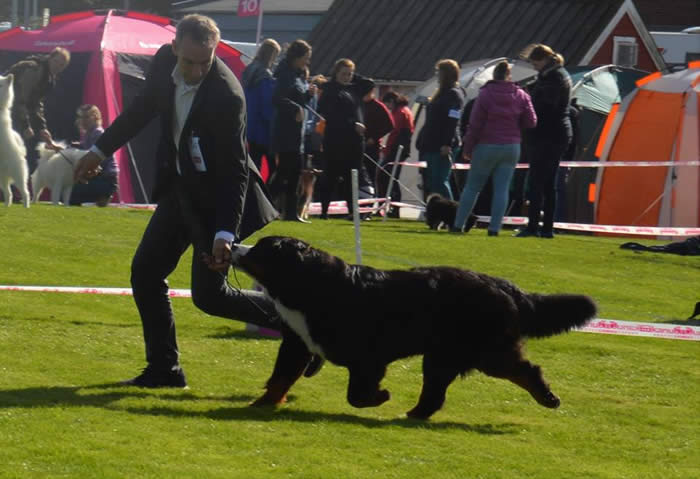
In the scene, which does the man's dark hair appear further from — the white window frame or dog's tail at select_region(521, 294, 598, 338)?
the white window frame

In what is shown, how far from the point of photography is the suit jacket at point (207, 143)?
5.84 meters

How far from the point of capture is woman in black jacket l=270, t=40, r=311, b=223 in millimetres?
14195

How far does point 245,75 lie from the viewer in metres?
14.7

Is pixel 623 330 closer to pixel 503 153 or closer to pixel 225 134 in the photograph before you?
pixel 225 134

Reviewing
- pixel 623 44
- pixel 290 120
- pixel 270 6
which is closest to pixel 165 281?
pixel 290 120

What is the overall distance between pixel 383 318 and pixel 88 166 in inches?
60.1

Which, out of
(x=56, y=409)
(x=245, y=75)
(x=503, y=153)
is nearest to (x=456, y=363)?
(x=56, y=409)

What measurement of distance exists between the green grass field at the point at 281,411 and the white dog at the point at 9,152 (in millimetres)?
4003

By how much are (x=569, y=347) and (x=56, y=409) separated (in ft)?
12.4

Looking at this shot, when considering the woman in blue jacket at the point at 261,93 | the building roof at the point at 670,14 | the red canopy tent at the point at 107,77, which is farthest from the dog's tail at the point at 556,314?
the building roof at the point at 670,14

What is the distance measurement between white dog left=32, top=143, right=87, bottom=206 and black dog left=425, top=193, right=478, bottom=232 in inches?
171

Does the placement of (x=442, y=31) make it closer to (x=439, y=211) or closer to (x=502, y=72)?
(x=439, y=211)

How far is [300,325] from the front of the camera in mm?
5789

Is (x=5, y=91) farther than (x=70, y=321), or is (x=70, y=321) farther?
(x=5, y=91)
